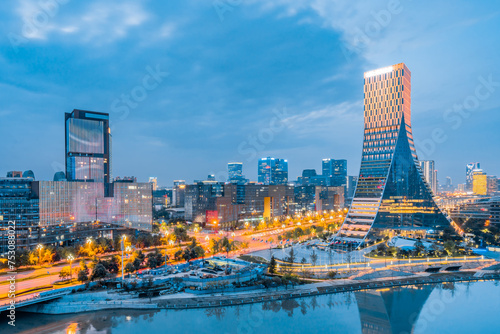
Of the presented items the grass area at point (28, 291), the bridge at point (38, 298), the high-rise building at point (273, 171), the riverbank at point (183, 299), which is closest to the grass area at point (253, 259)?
the riverbank at point (183, 299)

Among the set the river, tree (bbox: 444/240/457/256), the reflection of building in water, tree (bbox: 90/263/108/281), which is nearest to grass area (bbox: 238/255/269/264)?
the river

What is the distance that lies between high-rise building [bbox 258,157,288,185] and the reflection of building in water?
5659 inches

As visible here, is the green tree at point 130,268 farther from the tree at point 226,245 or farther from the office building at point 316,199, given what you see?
the office building at point 316,199

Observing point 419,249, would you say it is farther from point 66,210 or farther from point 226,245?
point 66,210

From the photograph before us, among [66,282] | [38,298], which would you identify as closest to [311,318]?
[38,298]

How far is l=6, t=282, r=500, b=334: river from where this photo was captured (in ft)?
85.3

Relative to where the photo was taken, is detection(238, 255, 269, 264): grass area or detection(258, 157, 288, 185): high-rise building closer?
detection(238, 255, 269, 264): grass area

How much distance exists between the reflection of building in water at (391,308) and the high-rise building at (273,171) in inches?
5659

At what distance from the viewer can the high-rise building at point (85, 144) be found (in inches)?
3238

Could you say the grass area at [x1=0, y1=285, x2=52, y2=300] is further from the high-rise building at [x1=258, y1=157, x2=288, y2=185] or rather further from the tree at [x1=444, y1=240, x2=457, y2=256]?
the high-rise building at [x1=258, y1=157, x2=288, y2=185]

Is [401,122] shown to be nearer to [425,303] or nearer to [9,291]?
[425,303]

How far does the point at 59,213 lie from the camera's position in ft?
169

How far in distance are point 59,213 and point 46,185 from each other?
4.95 metres

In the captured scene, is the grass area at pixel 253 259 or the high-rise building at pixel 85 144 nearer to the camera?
the grass area at pixel 253 259
